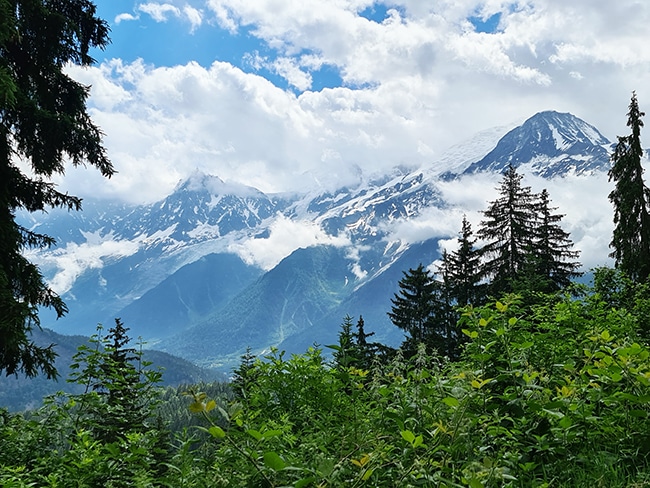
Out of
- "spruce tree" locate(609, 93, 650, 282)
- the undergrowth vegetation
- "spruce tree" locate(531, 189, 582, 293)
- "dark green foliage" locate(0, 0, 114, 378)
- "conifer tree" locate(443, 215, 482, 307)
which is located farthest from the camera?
"conifer tree" locate(443, 215, 482, 307)

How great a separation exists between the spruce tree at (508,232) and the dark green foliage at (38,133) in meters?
26.1

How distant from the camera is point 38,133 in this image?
9008 millimetres

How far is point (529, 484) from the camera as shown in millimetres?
2541

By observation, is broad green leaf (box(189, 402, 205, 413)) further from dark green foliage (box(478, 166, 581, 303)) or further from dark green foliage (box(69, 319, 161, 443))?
dark green foliage (box(478, 166, 581, 303))

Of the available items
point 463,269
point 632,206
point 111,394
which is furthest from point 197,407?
point 463,269

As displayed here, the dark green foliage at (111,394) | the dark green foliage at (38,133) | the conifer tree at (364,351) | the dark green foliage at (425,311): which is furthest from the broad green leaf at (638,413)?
the dark green foliage at (425,311)

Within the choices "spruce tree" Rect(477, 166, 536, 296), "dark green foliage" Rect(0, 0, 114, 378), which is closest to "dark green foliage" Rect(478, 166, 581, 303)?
"spruce tree" Rect(477, 166, 536, 296)

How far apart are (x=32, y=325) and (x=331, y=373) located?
5922 millimetres

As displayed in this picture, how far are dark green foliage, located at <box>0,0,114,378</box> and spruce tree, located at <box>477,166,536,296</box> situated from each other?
2608cm

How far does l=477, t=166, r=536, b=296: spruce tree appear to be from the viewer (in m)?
30.7

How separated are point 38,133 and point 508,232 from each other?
93.6 feet

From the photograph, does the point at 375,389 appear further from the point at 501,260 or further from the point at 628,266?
the point at 501,260

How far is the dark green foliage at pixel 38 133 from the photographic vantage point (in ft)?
27.5

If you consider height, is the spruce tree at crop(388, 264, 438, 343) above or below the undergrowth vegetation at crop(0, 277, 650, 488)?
above
